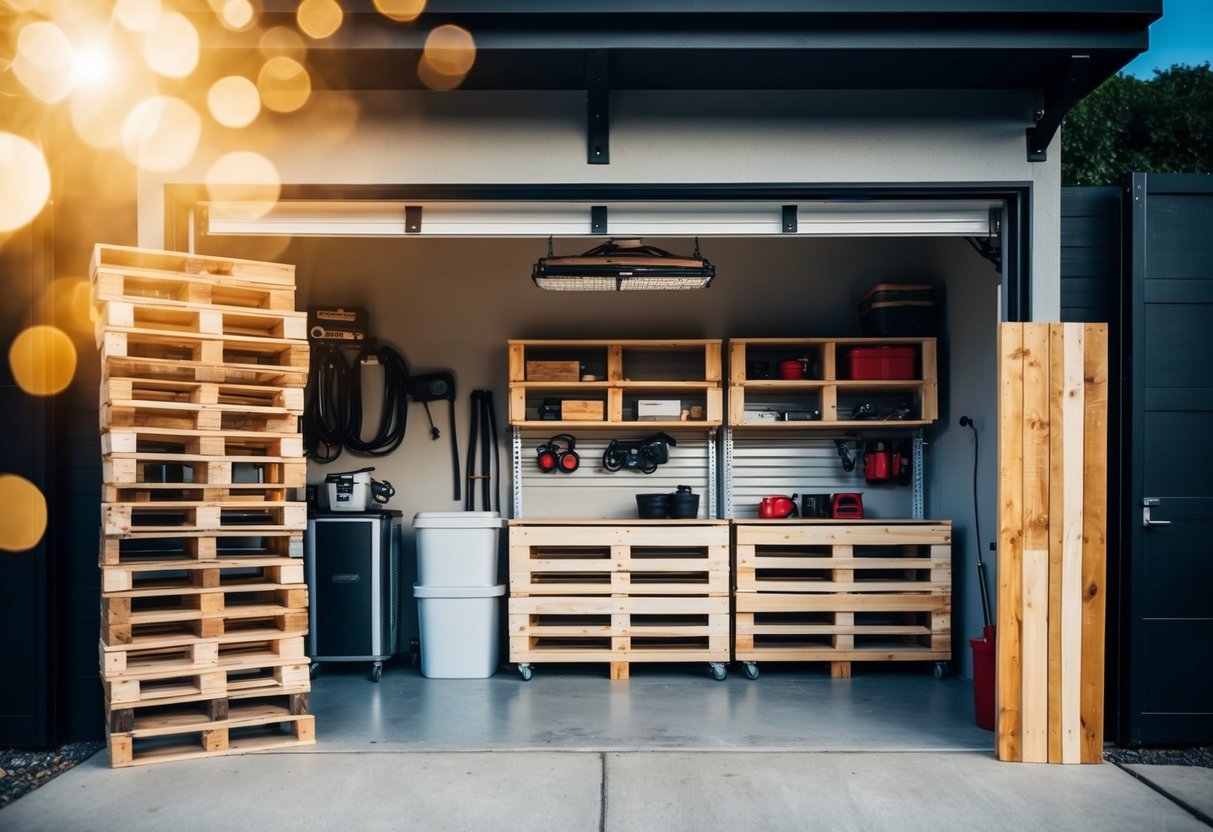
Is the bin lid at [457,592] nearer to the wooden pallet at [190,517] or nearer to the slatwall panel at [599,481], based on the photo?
the slatwall panel at [599,481]

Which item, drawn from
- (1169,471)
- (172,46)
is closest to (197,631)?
(172,46)

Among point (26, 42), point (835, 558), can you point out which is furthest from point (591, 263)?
point (26, 42)

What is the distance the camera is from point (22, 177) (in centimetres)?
493

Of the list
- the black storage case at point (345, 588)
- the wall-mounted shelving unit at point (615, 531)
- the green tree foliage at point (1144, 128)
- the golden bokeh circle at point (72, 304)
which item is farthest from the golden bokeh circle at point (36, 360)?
the green tree foliage at point (1144, 128)

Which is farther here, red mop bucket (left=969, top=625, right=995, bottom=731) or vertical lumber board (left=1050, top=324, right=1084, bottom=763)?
red mop bucket (left=969, top=625, right=995, bottom=731)

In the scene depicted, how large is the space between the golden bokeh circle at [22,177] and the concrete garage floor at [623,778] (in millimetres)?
Answer: 2711

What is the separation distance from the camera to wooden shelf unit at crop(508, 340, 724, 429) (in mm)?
Result: 7172

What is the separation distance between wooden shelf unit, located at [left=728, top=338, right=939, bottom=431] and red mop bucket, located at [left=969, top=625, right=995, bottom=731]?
2149 mm

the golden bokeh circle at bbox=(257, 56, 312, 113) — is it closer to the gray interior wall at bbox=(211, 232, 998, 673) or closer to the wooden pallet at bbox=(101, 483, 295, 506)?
the wooden pallet at bbox=(101, 483, 295, 506)

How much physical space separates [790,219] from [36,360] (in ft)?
12.6

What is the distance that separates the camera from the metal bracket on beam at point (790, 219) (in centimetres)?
514

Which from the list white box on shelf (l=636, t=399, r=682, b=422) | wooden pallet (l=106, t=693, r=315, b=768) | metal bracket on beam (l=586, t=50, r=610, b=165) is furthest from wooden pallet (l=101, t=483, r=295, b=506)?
white box on shelf (l=636, t=399, r=682, b=422)

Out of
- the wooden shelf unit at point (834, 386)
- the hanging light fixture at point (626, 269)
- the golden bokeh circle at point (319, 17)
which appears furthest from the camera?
the wooden shelf unit at point (834, 386)

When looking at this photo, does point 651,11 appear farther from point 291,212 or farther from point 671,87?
point 291,212
